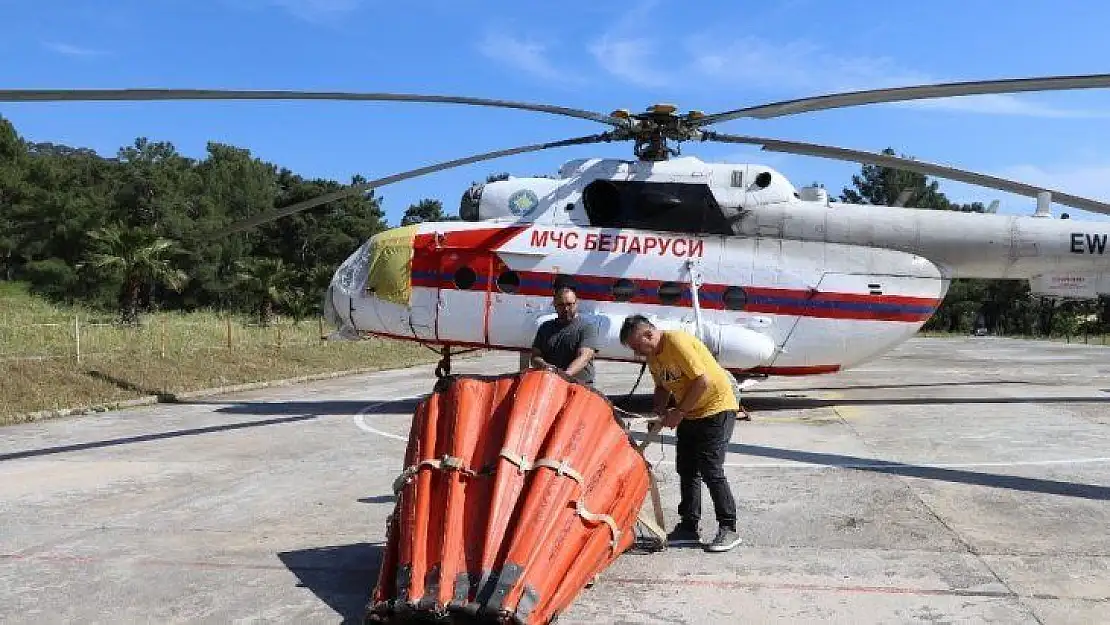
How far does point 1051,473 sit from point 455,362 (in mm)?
21913

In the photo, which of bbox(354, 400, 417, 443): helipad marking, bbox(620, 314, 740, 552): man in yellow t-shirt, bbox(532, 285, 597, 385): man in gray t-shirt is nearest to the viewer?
bbox(620, 314, 740, 552): man in yellow t-shirt

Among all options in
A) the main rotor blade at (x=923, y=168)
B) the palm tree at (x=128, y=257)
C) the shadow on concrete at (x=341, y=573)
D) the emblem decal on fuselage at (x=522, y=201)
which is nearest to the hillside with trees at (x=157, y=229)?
the palm tree at (x=128, y=257)

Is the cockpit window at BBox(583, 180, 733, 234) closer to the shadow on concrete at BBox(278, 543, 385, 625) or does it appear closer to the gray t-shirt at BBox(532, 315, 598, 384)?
the gray t-shirt at BBox(532, 315, 598, 384)

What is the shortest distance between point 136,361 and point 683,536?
48.5 ft

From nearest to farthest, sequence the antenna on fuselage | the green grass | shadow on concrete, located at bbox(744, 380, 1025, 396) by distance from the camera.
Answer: the antenna on fuselage → the green grass → shadow on concrete, located at bbox(744, 380, 1025, 396)

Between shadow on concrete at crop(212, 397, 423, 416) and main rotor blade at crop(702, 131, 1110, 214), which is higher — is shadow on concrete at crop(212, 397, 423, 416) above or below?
below

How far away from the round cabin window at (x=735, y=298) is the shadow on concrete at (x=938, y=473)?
127 inches

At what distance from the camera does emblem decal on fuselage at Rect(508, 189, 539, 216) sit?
1303 centimetres

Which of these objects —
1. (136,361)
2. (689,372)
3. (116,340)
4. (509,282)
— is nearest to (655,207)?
(509,282)

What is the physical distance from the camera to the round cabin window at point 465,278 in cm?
1287

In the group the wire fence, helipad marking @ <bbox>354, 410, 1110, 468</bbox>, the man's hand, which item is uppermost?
the man's hand

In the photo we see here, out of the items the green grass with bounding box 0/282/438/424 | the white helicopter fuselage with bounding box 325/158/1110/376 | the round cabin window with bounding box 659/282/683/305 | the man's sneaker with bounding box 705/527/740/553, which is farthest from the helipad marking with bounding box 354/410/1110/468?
the green grass with bounding box 0/282/438/424

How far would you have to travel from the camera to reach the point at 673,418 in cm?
568

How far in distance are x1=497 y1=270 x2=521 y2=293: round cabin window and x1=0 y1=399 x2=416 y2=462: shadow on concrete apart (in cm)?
264
